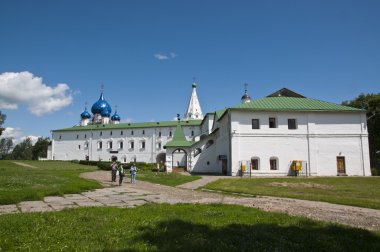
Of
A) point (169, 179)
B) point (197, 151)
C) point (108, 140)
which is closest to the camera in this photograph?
point (169, 179)

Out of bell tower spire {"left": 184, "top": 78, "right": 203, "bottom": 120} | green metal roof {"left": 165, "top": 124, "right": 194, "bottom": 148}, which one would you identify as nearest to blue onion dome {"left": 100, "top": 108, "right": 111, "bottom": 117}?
bell tower spire {"left": 184, "top": 78, "right": 203, "bottom": 120}

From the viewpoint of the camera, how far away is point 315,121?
30.9 meters

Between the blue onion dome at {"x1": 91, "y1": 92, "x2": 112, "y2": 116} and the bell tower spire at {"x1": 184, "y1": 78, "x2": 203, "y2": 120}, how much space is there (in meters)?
22.4

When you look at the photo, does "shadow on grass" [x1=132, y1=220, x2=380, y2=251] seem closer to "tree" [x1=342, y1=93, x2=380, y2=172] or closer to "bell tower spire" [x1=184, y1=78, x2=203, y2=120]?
"tree" [x1=342, y1=93, x2=380, y2=172]

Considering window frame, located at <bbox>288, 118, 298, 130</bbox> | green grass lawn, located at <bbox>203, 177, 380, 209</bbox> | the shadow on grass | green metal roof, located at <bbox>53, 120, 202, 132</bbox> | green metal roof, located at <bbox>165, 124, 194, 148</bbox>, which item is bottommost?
green grass lawn, located at <bbox>203, 177, 380, 209</bbox>

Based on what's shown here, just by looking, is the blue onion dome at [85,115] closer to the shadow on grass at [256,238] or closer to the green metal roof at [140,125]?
the green metal roof at [140,125]

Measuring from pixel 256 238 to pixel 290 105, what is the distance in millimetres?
28076

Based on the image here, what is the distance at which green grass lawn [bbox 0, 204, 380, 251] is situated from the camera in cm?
493

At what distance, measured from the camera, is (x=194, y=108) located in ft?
220

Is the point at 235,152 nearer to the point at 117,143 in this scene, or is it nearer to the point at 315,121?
the point at 315,121

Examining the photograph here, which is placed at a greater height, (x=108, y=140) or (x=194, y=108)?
(x=194, y=108)

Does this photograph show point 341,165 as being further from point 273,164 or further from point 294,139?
point 273,164

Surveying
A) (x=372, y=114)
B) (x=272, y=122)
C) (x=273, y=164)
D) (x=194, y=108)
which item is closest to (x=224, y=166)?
(x=273, y=164)

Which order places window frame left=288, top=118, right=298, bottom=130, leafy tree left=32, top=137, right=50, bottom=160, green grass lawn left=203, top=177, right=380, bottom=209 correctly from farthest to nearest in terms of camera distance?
leafy tree left=32, top=137, right=50, bottom=160
window frame left=288, top=118, right=298, bottom=130
green grass lawn left=203, top=177, right=380, bottom=209
